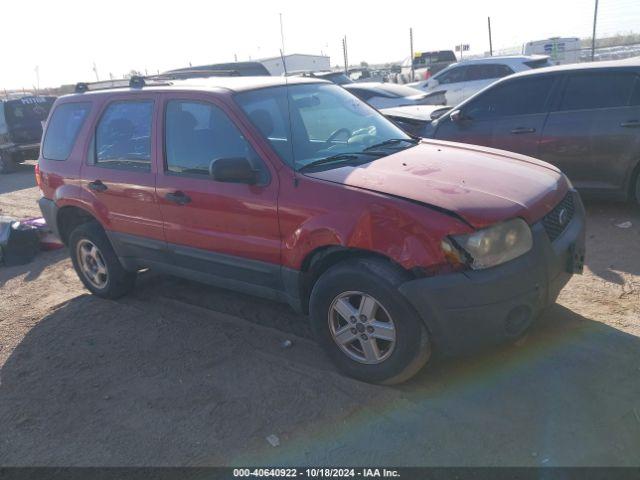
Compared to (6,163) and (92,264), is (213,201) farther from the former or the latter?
(6,163)

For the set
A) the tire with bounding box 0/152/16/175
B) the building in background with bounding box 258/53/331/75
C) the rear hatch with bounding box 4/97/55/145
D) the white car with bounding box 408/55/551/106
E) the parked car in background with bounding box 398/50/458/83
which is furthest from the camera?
the parked car in background with bounding box 398/50/458/83

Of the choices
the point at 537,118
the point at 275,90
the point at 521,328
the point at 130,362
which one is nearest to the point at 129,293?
the point at 130,362

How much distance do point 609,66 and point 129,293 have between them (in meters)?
5.49

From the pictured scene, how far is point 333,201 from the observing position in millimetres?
3449

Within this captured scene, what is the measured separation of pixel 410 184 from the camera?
3.43 m

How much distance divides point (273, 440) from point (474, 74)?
510 inches

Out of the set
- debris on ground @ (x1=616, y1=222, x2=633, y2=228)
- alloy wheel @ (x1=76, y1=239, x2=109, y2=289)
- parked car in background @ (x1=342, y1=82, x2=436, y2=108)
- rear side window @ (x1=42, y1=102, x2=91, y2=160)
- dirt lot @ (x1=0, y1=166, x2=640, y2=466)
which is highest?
rear side window @ (x1=42, y1=102, x2=91, y2=160)

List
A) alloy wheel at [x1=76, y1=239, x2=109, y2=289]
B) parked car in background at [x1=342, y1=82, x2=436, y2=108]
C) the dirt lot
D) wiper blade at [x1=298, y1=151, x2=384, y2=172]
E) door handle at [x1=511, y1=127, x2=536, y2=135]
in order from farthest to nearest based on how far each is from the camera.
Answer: parked car in background at [x1=342, y1=82, x2=436, y2=108], door handle at [x1=511, y1=127, x2=536, y2=135], alloy wheel at [x1=76, y1=239, x2=109, y2=289], wiper blade at [x1=298, y1=151, x2=384, y2=172], the dirt lot

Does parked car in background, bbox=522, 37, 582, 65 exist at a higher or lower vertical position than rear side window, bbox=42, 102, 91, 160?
lower

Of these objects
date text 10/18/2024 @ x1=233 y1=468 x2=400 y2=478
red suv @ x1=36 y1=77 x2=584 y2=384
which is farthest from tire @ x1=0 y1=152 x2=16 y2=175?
date text 10/18/2024 @ x1=233 y1=468 x2=400 y2=478

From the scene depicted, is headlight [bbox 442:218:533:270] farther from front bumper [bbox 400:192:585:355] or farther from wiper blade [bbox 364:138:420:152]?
wiper blade [bbox 364:138:420:152]

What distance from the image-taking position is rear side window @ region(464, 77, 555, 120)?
666 centimetres

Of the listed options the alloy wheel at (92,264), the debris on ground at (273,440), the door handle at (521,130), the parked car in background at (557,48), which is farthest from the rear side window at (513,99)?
the parked car in background at (557,48)

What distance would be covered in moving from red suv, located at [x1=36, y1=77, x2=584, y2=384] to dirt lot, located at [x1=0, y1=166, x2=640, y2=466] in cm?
35
